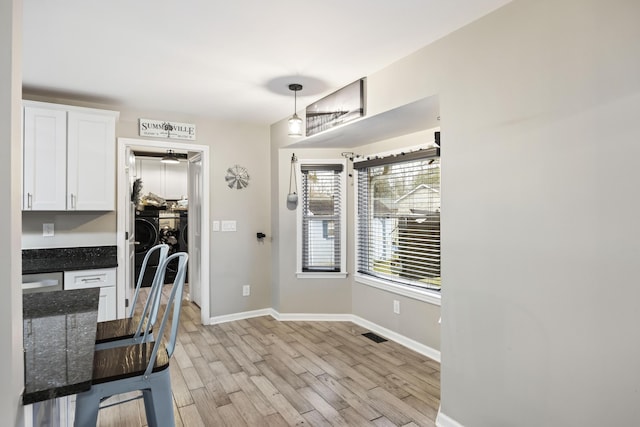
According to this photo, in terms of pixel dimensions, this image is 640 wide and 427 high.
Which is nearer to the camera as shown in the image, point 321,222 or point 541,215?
point 541,215

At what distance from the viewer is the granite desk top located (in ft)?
3.27

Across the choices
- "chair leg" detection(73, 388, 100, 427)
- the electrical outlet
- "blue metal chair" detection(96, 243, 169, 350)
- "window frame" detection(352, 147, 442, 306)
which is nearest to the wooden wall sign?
the electrical outlet

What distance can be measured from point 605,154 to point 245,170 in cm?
355

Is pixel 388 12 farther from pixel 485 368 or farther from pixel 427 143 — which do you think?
pixel 485 368

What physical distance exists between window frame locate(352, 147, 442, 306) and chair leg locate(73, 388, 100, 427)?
2276 mm

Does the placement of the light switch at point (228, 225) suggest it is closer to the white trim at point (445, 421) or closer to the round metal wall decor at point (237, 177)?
the round metal wall decor at point (237, 177)

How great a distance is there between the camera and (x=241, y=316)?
4.34 metres

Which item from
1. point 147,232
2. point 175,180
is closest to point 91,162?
point 147,232

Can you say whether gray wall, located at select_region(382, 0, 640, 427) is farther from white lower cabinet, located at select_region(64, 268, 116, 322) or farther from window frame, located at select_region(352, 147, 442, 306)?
white lower cabinet, located at select_region(64, 268, 116, 322)

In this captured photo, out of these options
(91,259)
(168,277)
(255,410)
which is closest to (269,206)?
(91,259)

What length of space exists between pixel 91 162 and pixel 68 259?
3.14ft

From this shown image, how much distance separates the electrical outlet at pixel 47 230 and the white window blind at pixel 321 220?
2.50 meters

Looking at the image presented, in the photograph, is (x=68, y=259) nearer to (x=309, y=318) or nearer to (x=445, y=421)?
(x=309, y=318)

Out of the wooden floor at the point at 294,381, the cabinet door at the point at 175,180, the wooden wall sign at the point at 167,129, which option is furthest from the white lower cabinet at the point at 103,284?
the cabinet door at the point at 175,180
